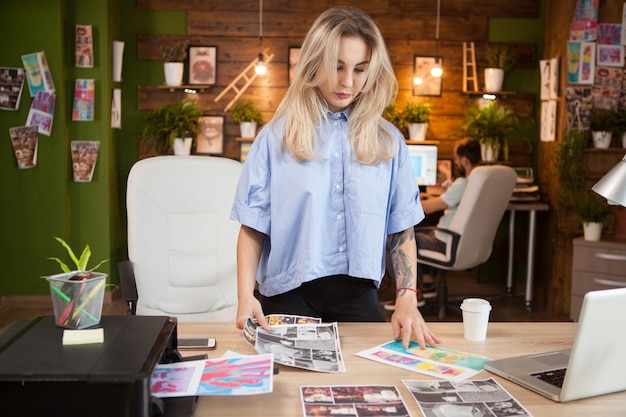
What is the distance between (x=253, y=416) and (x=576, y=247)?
4230 millimetres

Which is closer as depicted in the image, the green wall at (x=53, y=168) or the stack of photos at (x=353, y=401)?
the stack of photos at (x=353, y=401)

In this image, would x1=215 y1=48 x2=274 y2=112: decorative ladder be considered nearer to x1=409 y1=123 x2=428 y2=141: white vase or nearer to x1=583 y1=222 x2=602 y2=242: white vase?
x1=409 y1=123 x2=428 y2=141: white vase

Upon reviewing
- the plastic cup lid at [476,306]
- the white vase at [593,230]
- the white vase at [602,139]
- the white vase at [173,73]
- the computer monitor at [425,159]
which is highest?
the white vase at [173,73]

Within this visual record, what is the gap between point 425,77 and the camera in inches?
247

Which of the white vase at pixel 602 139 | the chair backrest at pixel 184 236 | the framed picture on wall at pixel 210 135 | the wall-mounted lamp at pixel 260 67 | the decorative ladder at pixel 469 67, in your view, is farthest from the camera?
the framed picture on wall at pixel 210 135

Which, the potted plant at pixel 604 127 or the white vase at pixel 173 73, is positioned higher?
the white vase at pixel 173 73

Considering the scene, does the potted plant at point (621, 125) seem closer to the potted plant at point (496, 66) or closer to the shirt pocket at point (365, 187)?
the potted plant at point (496, 66)

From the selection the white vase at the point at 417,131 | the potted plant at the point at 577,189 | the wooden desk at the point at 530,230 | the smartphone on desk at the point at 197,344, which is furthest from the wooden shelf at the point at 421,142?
the smartphone on desk at the point at 197,344

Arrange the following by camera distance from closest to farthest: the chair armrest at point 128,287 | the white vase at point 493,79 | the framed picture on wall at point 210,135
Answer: the chair armrest at point 128,287 → the white vase at point 493,79 → the framed picture on wall at point 210,135

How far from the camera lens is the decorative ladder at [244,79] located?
247 inches

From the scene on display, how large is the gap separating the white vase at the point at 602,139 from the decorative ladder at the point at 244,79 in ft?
8.19

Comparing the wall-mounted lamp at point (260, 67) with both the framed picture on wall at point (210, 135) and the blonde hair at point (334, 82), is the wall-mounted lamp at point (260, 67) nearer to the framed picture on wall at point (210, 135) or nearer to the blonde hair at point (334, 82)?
the framed picture on wall at point (210, 135)

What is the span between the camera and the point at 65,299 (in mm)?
1604

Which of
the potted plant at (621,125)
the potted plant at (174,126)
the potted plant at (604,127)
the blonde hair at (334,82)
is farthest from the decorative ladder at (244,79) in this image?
the blonde hair at (334,82)
